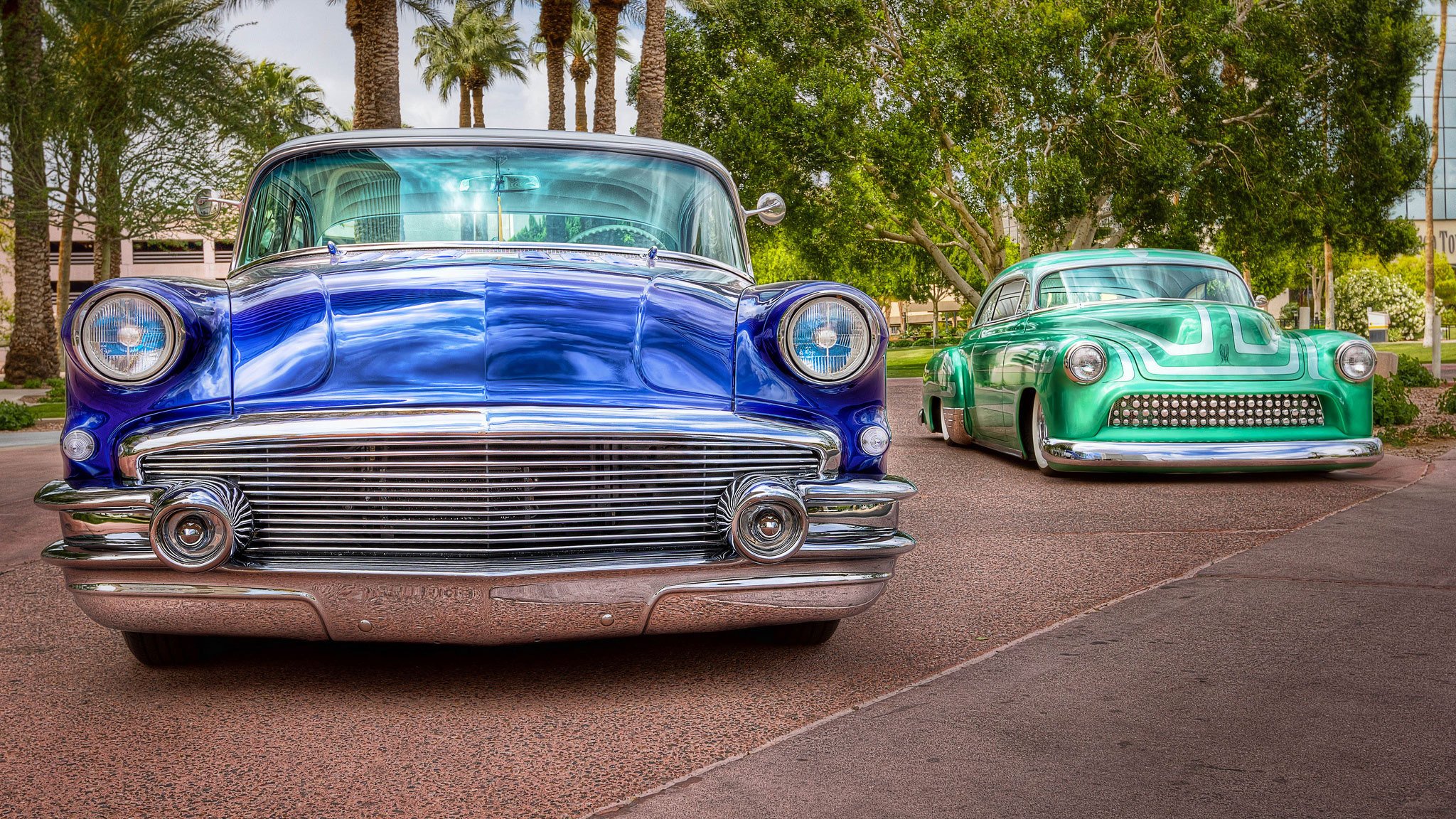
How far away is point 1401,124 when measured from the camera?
19781 millimetres

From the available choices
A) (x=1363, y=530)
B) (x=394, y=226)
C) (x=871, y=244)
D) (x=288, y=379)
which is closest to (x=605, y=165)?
(x=394, y=226)

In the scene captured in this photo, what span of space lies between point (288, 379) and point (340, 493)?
32 centimetres

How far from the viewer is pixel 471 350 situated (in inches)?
112

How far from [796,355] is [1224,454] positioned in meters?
4.14

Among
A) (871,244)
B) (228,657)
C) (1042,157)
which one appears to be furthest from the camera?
(871,244)

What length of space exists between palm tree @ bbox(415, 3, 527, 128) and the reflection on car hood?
2969 cm

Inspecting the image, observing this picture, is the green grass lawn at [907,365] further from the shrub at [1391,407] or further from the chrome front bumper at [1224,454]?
the chrome front bumper at [1224,454]

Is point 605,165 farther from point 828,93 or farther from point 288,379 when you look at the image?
point 828,93

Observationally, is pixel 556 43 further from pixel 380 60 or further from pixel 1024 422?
pixel 1024 422

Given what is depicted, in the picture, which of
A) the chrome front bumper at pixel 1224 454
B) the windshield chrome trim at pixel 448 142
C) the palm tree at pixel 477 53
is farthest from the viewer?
the palm tree at pixel 477 53

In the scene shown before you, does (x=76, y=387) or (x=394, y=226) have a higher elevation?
(x=394, y=226)

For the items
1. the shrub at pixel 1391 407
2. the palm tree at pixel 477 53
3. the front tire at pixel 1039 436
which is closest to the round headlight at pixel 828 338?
the front tire at pixel 1039 436

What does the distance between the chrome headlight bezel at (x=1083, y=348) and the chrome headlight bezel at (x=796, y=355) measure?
3629mm

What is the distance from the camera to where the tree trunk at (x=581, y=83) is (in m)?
28.2
